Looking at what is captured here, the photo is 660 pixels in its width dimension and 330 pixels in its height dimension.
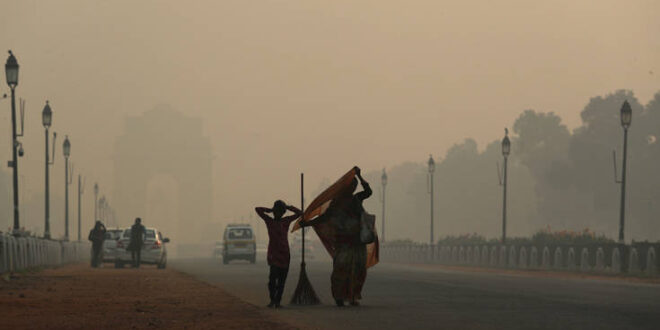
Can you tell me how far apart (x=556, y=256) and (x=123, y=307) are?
29748mm

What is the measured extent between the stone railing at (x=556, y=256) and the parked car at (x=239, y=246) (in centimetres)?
1081

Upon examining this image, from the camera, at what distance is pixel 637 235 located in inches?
4279

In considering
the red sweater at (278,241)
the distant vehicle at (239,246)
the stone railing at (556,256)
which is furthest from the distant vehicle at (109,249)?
the red sweater at (278,241)

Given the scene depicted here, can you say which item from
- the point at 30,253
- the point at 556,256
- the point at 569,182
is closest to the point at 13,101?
the point at 30,253

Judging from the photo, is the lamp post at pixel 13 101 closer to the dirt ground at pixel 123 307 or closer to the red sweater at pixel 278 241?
the dirt ground at pixel 123 307

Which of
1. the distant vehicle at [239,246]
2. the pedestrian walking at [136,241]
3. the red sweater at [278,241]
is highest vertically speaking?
the red sweater at [278,241]

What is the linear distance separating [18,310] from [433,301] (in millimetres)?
7047

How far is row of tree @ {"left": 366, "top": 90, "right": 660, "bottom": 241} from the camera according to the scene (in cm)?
10594

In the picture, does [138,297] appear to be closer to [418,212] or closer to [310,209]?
[310,209]

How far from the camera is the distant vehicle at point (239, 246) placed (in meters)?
62.4

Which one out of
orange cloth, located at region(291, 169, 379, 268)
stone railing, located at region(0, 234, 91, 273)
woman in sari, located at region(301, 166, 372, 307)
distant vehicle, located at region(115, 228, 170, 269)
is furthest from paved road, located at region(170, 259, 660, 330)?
distant vehicle, located at region(115, 228, 170, 269)

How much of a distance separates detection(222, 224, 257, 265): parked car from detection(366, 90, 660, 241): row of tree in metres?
49.8

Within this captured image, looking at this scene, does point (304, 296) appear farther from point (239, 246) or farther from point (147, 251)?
point (239, 246)

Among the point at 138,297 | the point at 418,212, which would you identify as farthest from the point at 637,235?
the point at 138,297
